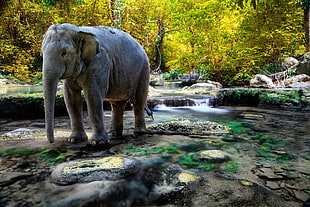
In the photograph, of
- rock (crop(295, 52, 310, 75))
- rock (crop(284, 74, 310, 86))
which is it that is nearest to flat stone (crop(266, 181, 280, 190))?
rock (crop(284, 74, 310, 86))

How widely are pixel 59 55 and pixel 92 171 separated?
1.31 m

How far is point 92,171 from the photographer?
2.12 meters

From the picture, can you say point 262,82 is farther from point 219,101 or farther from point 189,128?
point 189,128

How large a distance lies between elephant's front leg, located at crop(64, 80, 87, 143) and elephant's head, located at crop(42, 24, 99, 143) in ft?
1.40

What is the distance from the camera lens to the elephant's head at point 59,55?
238 centimetres

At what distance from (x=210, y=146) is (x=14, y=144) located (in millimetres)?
2888

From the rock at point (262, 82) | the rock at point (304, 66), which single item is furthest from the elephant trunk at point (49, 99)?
the rock at point (304, 66)

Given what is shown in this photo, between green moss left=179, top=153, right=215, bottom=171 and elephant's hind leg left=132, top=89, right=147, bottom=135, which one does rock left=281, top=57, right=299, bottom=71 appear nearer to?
elephant's hind leg left=132, top=89, right=147, bottom=135

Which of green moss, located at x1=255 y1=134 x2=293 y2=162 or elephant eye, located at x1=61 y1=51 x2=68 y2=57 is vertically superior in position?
elephant eye, located at x1=61 y1=51 x2=68 y2=57

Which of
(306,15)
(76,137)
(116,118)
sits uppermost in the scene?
(306,15)

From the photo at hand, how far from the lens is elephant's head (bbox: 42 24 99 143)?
2.38 metres

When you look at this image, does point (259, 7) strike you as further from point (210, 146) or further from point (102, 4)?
point (210, 146)

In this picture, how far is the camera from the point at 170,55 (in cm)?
2756

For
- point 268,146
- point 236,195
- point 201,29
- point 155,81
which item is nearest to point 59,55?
point 236,195
